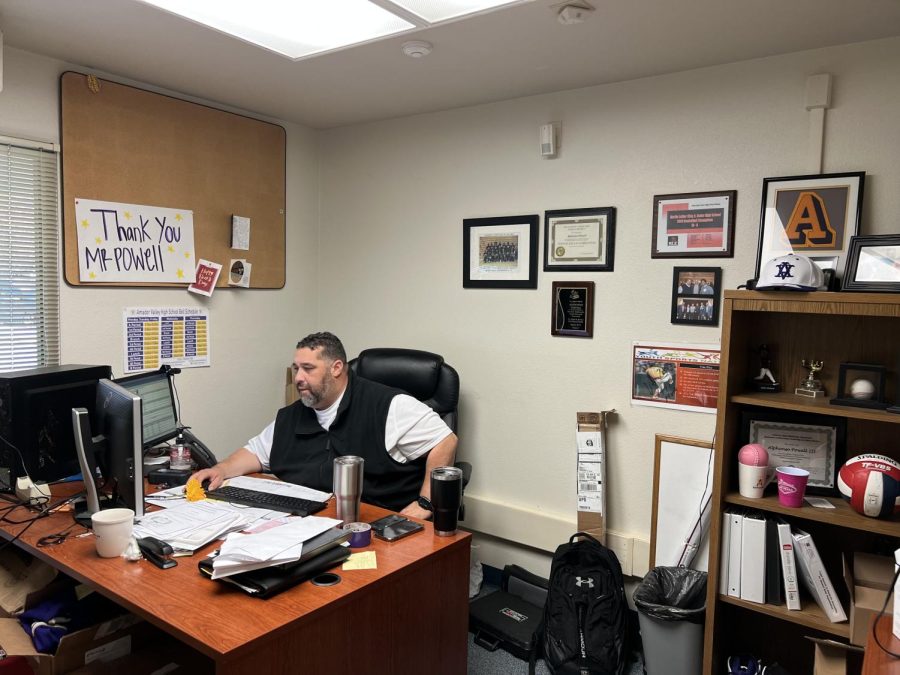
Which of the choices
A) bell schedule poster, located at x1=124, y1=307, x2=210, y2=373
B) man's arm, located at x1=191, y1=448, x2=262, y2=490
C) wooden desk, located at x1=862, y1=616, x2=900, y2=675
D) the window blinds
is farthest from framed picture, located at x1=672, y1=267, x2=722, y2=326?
the window blinds

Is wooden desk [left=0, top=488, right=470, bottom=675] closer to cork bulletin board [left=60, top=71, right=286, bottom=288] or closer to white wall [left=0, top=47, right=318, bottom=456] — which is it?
white wall [left=0, top=47, right=318, bottom=456]

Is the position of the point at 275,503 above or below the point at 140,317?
below

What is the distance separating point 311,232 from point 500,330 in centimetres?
145

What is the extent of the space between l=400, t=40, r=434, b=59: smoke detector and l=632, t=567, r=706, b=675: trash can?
2261mm

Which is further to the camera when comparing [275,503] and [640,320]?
[640,320]

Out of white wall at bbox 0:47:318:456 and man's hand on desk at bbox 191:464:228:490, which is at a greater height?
white wall at bbox 0:47:318:456

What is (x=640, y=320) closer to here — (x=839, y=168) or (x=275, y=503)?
(x=839, y=168)

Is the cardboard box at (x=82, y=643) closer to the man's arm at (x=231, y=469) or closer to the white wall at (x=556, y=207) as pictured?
the man's arm at (x=231, y=469)

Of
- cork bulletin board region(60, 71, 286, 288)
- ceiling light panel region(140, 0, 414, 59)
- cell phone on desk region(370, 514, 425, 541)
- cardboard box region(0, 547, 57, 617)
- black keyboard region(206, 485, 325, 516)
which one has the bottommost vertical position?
cardboard box region(0, 547, 57, 617)

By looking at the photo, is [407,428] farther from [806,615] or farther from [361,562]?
[806,615]

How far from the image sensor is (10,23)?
2344 millimetres

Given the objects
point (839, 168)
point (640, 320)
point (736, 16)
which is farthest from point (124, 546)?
point (839, 168)

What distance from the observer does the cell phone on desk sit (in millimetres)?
1895

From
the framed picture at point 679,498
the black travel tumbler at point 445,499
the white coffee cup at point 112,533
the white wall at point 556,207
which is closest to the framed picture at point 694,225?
the white wall at point 556,207
